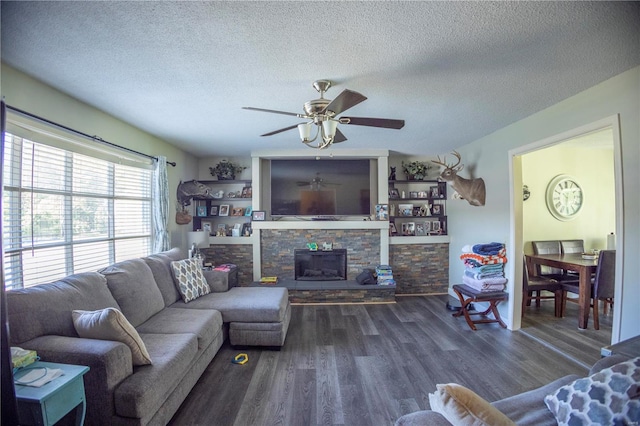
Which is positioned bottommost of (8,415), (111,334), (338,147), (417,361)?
(417,361)

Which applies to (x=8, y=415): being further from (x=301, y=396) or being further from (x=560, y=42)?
(x=560, y=42)

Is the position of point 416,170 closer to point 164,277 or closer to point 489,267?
point 489,267

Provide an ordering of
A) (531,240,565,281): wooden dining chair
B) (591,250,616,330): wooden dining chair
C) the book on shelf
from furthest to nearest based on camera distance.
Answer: (531,240,565,281): wooden dining chair
(591,250,616,330): wooden dining chair
the book on shelf

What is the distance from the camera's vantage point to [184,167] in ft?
15.0

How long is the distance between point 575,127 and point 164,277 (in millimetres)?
4324

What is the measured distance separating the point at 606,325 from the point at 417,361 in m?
2.71

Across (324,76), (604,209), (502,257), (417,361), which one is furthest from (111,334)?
(604,209)

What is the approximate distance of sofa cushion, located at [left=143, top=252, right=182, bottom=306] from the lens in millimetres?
2891

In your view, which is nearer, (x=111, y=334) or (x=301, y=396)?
(x=111, y=334)

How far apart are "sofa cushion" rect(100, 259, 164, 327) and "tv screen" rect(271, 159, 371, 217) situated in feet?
7.52

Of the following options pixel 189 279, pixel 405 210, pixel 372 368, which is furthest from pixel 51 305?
pixel 405 210

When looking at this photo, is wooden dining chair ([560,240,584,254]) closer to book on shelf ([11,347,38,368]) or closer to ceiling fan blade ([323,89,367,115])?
ceiling fan blade ([323,89,367,115])

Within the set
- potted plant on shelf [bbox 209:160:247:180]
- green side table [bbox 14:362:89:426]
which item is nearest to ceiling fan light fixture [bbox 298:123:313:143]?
green side table [bbox 14:362:89:426]

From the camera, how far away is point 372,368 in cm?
248
